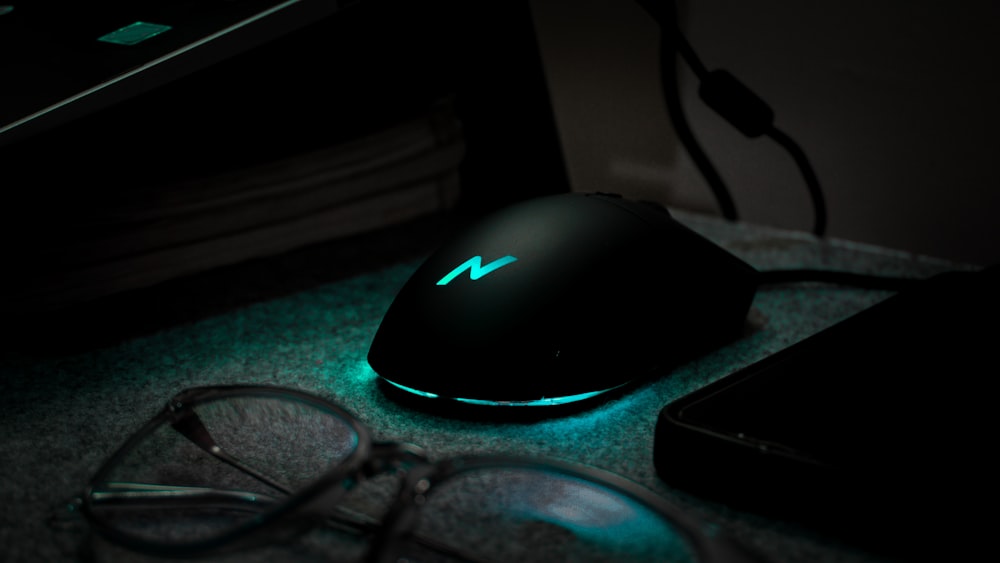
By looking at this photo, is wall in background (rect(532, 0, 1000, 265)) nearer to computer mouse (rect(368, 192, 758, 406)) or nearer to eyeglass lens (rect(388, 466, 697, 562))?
computer mouse (rect(368, 192, 758, 406))

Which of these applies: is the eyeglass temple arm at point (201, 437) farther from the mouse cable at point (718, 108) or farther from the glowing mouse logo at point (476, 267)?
the mouse cable at point (718, 108)

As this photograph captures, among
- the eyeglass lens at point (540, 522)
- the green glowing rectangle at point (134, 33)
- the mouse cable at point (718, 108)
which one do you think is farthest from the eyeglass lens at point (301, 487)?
the mouse cable at point (718, 108)

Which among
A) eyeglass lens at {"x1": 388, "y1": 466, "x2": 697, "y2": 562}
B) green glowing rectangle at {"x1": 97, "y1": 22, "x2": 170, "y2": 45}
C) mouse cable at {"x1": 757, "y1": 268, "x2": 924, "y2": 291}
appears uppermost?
green glowing rectangle at {"x1": 97, "y1": 22, "x2": 170, "y2": 45}

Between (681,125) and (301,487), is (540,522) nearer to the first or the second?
(301,487)

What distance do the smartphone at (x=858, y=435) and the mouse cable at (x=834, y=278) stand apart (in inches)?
4.9

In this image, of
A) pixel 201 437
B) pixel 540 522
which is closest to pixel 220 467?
pixel 201 437

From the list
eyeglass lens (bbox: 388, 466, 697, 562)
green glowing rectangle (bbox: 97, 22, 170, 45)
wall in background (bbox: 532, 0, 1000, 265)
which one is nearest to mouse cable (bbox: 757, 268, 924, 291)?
wall in background (bbox: 532, 0, 1000, 265)

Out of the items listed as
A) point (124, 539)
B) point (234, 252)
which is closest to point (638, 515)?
point (124, 539)

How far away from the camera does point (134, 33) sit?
0.39m

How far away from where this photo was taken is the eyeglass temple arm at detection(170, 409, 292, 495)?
307 millimetres

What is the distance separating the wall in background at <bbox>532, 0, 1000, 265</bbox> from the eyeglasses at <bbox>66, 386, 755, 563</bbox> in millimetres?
341

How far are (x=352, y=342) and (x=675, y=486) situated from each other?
0.18m

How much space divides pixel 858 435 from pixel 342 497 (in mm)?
157

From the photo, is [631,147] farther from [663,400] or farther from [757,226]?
[663,400]
